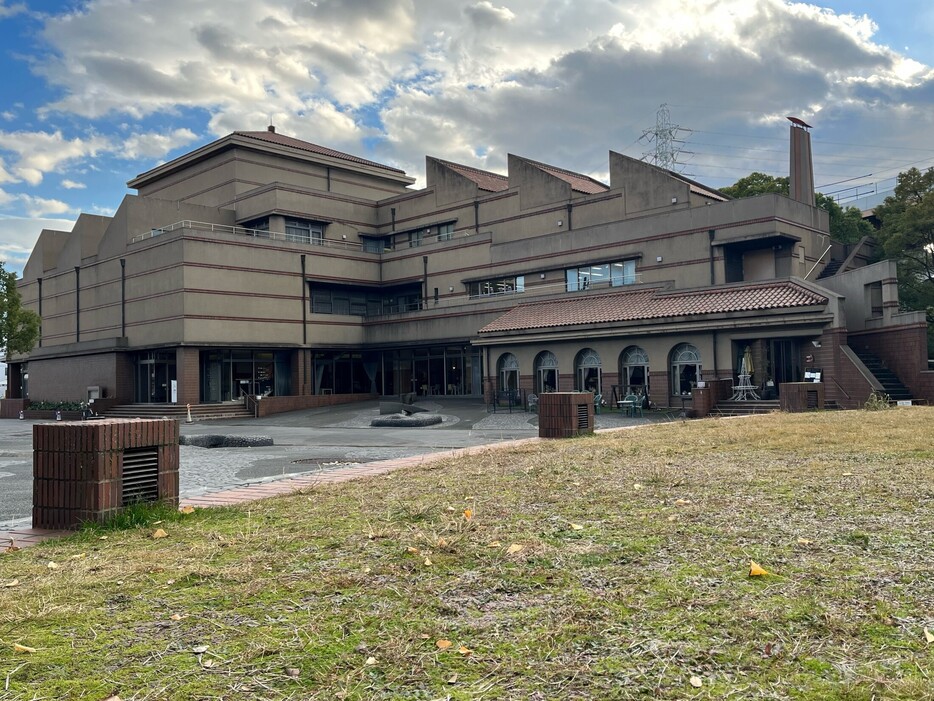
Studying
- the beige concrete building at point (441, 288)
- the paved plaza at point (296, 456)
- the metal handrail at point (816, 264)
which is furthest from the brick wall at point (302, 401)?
the metal handrail at point (816, 264)

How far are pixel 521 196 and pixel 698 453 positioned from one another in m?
34.8

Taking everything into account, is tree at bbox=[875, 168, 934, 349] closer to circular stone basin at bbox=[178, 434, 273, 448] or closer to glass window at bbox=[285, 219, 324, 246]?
glass window at bbox=[285, 219, 324, 246]

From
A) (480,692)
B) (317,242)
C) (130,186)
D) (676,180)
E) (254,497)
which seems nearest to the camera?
(480,692)

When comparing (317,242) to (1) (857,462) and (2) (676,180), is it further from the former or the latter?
(1) (857,462)

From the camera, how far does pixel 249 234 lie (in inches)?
1916

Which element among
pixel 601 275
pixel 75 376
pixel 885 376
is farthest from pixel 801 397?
pixel 75 376

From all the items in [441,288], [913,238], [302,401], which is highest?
[913,238]

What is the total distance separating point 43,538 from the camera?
6.74 m

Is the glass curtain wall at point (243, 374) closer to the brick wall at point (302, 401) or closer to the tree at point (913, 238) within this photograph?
the brick wall at point (302, 401)

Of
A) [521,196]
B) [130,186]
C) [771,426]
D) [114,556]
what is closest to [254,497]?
[114,556]

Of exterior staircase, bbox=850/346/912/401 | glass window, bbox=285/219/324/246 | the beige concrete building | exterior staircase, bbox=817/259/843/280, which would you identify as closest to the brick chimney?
the beige concrete building

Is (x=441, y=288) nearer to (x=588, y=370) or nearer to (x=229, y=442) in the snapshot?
(x=588, y=370)

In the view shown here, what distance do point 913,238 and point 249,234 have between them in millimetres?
38147

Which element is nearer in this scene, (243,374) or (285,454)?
(285,454)
